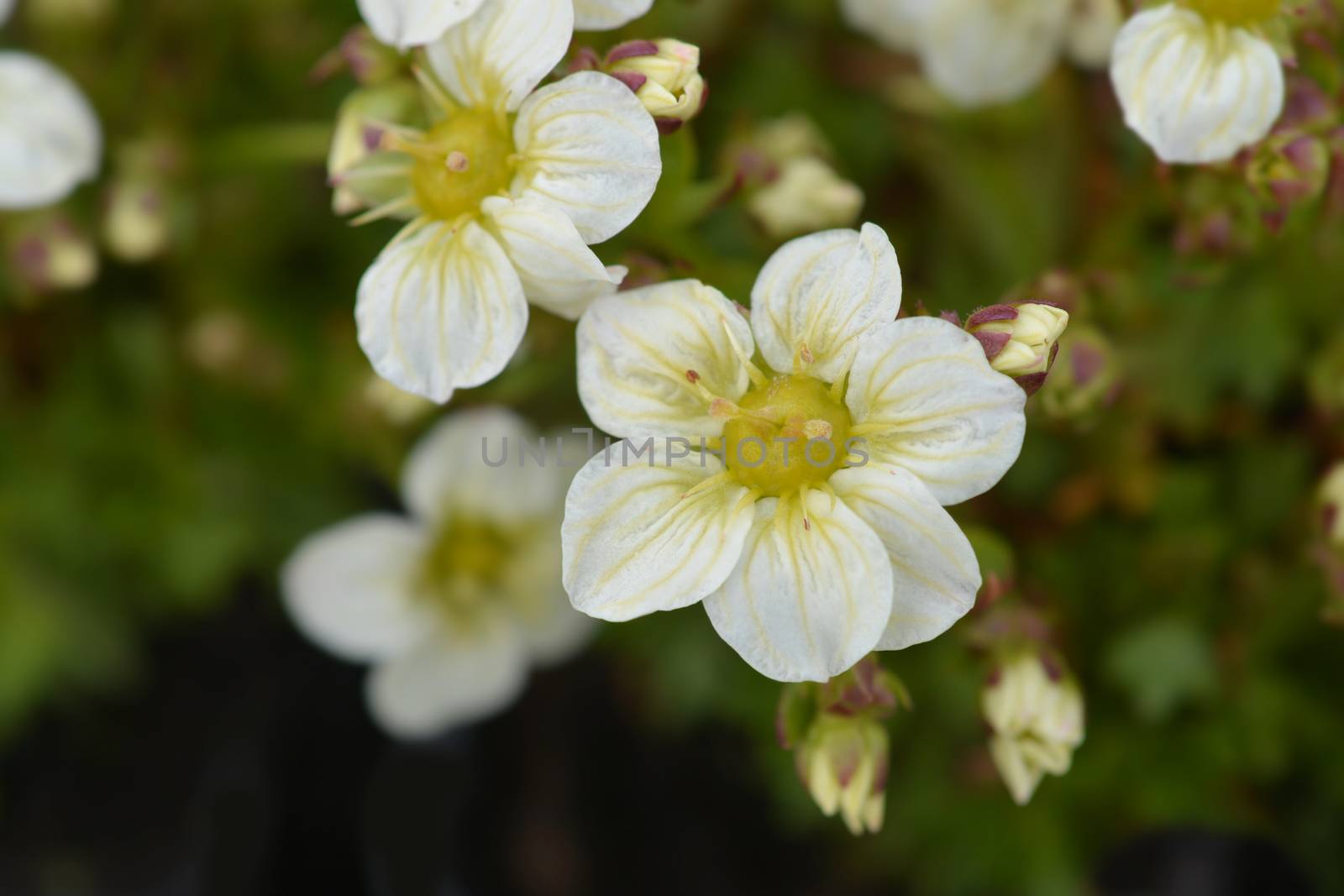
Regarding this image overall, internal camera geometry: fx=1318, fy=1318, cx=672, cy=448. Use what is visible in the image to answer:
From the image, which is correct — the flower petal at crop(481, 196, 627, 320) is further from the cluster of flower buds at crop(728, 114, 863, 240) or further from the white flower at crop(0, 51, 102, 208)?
the white flower at crop(0, 51, 102, 208)

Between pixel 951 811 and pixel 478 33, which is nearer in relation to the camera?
pixel 478 33

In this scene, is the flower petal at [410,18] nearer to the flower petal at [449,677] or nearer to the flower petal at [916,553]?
the flower petal at [916,553]

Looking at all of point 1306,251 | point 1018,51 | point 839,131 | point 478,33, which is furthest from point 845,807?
point 839,131

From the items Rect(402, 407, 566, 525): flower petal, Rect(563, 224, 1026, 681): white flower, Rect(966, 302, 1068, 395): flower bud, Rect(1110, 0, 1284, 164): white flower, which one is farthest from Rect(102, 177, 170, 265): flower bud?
Rect(1110, 0, 1284, 164): white flower

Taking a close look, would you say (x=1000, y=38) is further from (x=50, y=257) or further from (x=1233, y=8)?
(x=50, y=257)

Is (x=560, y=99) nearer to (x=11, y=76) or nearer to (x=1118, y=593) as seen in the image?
(x=11, y=76)

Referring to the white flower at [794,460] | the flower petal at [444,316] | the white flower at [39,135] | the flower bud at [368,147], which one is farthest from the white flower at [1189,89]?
the white flower at [39,135]

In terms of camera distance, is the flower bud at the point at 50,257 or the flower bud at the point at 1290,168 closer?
the flower bud at the point at 1290,168
